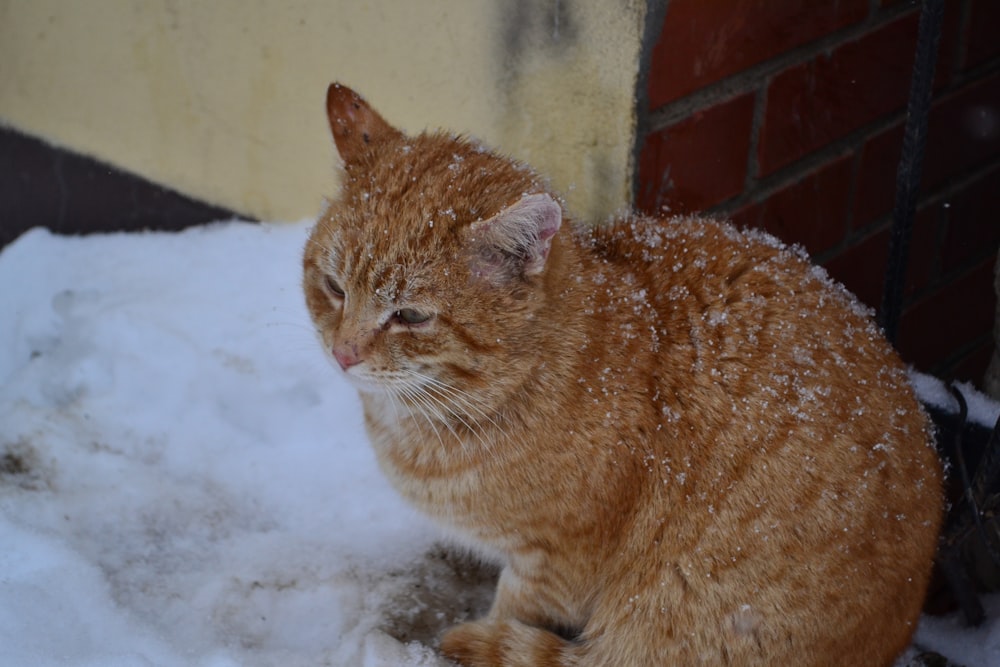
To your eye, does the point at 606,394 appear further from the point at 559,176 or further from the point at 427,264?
the point at 559,176

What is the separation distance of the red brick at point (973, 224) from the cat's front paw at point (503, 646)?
62.6 inches

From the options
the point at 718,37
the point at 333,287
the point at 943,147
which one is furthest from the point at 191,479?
the point at 943,147

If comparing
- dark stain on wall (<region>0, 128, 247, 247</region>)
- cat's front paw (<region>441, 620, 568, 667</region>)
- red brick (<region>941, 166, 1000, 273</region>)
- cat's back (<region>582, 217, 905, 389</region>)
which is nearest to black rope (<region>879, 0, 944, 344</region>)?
cat's back (<region>582, 217, 905, 389</region>)

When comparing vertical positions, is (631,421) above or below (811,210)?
below

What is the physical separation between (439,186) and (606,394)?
0.42 m

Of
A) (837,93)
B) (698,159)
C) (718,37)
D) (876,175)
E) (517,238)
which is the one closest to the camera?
(517,238)

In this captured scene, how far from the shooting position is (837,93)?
86.0 inches

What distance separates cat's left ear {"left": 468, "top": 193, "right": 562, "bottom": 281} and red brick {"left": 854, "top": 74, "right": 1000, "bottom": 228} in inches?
43.7

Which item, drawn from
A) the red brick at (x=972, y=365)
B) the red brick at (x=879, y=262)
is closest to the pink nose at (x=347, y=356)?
the red brick at (x=879, y=262)

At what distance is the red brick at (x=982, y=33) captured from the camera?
7.91 ft

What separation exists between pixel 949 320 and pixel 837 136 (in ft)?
2.78

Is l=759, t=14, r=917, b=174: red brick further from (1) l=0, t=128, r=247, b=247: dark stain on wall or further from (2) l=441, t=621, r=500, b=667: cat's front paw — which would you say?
(1) l=0, t=128, r=247, b=247: dark stain on wall

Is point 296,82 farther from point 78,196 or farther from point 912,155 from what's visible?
point 912,155

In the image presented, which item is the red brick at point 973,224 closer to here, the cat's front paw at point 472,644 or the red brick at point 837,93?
the red brick at point 837,93
